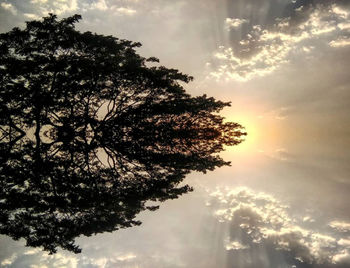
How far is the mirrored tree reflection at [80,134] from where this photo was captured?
12867mm

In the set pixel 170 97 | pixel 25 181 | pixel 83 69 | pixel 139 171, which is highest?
pixel 170 97

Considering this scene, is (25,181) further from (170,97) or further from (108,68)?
(170,97)

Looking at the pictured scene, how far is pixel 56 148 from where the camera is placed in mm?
18500

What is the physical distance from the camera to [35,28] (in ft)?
47.5

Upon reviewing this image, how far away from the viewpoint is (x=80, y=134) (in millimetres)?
19953

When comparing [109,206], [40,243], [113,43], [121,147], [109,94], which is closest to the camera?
[40,243]

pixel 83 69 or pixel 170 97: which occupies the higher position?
pixel 170 97

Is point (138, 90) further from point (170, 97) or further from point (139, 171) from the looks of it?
point (139, 171)

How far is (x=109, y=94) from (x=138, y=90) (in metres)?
2.20

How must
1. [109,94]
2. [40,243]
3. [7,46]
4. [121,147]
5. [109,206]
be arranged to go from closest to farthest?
[40,243] → [109,206] → [7,46] → [109,94] → [121,147]

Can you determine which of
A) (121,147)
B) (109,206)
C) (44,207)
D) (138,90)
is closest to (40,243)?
(44,207)

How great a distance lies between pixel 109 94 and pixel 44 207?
884 cm

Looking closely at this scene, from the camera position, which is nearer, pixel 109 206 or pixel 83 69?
pixel 109 206

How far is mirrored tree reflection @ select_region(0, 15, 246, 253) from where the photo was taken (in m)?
12.9
